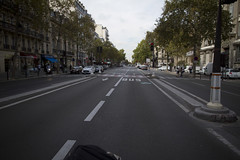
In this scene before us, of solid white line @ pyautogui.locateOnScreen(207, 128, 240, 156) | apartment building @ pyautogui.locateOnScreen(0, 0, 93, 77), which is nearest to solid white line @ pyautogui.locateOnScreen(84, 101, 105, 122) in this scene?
solid white line @ pyautogui.locateOnScreen(207, 128, 240, 156)

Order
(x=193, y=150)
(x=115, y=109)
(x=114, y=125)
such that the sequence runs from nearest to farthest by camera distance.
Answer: (x=193, y=150) < (x=114, y=125) < (x=115, y=109)

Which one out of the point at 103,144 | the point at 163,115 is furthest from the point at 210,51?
the point at 103,144

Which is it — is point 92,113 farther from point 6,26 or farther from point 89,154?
point 6,26

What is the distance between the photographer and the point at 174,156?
2.96 metres

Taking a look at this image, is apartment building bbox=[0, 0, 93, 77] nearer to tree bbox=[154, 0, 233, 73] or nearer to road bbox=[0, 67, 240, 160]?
tree bbox=[154, 0, 233, 73]

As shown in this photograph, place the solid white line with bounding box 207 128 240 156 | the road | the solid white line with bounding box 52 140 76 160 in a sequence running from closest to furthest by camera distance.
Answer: the solid white line with bounding box 52 140 76 160
the road
the solid white line with bounding box 207 128 240 156

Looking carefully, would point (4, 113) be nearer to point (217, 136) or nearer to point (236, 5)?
point (217, 136)

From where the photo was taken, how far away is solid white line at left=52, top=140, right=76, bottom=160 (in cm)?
288

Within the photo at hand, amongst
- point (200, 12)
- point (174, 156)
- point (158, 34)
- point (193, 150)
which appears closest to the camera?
point (174, 156)

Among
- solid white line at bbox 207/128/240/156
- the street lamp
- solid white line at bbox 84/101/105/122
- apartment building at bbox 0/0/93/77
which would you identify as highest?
apartment building at bbox 0/0/93/77

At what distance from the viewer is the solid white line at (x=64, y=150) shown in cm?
288

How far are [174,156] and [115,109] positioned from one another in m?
3.32

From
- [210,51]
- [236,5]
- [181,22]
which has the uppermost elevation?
[236,5]

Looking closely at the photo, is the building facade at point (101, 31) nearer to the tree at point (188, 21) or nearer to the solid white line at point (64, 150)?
the tree at point (188, 21)
